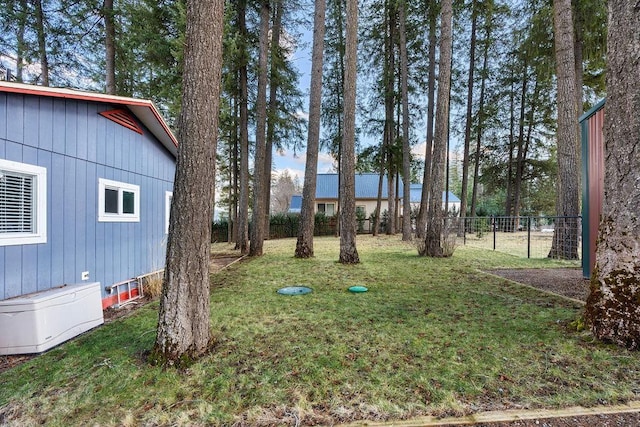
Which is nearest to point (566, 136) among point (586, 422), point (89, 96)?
point (586, 422)

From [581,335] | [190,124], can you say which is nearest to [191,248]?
[190,124]

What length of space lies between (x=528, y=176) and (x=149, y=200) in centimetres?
2441

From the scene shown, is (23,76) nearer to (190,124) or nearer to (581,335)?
(190,124)

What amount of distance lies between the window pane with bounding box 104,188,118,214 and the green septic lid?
9.92ft

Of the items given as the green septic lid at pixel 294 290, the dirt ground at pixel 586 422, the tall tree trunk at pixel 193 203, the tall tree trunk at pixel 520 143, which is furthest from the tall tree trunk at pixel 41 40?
the tall tree trunk at pixel 520 143

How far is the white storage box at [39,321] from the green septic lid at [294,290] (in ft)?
8.19

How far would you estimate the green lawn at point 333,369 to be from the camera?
1.89 meters

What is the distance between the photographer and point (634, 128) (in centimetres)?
259

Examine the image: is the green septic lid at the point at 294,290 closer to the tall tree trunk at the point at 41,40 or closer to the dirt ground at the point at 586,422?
the dirt ground at the point at 586,422

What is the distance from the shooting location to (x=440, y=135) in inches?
321

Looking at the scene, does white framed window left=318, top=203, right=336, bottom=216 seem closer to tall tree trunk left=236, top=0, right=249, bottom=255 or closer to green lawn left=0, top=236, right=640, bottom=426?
tall tree trunk left=236, top=0, right=249, bottom=255

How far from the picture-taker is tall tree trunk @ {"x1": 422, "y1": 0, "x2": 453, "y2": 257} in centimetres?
816

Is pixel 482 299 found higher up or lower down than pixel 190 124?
lower down

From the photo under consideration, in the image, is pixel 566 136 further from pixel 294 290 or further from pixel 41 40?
pixel 41 40
